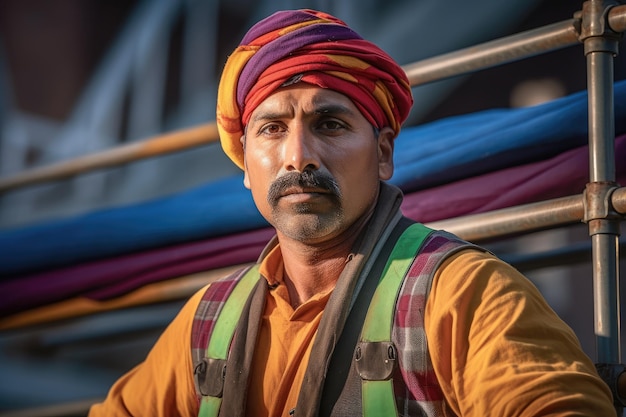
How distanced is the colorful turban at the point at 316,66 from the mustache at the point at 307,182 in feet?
0.62

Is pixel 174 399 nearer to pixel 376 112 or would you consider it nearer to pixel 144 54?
pixel 376 112

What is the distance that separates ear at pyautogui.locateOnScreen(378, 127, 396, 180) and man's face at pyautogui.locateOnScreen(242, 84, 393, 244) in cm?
5

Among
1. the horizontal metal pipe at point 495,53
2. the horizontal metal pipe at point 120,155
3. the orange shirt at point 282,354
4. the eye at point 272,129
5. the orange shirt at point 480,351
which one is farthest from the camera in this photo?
the horizontal metal pipe at point 120,155

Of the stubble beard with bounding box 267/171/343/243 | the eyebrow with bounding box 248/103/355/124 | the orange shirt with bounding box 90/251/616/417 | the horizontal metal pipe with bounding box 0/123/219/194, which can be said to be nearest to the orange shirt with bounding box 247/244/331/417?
the orange shirt with bounding box 90/251/616/417

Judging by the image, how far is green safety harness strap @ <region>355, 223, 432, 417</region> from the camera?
1.92m

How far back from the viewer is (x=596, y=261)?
2.19 meters

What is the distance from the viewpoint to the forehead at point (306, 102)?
2.17m

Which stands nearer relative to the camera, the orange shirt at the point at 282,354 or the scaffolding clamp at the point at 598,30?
the orange shirt at the point at 282,354

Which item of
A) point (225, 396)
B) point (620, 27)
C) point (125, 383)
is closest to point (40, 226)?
point (125, 383)

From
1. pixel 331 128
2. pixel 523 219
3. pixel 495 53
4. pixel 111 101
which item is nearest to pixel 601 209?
pixel 523 219

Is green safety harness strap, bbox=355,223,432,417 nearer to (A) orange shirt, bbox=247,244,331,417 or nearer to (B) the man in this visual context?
(B) the man

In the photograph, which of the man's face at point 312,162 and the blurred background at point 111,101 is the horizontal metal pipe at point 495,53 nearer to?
the blurred background at point 111,101

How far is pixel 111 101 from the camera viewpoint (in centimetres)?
356

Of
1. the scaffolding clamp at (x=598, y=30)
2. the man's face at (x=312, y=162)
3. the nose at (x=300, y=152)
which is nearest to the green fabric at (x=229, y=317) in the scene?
the man's face at (x=312, y=162)
